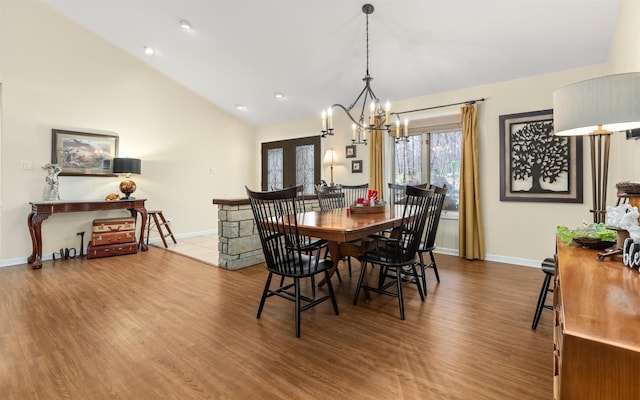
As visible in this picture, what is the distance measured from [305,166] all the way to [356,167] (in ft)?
4.42

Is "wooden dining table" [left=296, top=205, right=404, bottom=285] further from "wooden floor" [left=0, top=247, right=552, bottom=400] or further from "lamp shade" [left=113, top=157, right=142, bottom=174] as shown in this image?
"lamp shade" [left=113, top=157, right=142, bottom=174]

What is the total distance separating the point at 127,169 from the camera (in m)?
4.79

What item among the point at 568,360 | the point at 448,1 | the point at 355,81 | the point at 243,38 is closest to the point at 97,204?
the point at 243,38

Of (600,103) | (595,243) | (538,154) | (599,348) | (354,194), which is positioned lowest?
(599,348)

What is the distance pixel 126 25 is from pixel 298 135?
3.18m

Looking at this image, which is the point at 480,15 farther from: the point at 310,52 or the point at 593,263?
the point at 593,263

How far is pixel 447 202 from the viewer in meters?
4.61

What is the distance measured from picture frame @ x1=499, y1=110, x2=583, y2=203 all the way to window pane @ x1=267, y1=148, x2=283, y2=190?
4260 millimetres

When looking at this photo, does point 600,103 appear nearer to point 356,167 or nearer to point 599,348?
point 599,348

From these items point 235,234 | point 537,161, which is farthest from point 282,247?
point 537,161

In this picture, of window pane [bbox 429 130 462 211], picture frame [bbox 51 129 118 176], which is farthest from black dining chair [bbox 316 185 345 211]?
picture frame [bbox 51 129 118 176]

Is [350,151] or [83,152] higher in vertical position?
[350,151]

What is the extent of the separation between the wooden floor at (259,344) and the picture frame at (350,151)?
8.83ft

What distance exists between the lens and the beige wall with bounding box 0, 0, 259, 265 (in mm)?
4078
